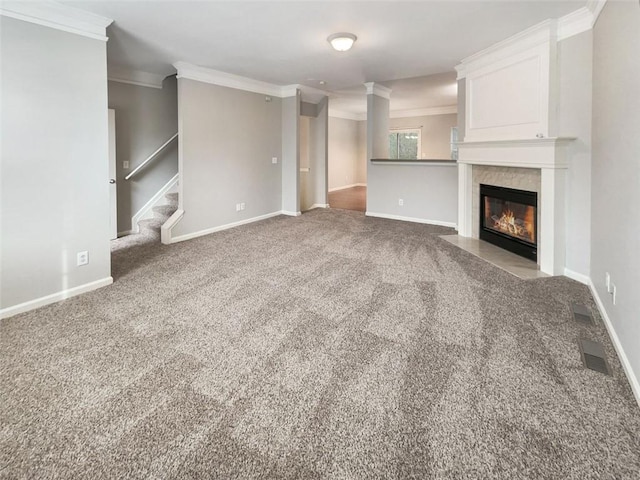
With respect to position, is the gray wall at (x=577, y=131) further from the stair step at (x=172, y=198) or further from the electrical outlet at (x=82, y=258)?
the stair step at (x=172, y=198)

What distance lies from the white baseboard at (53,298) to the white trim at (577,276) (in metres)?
4.68

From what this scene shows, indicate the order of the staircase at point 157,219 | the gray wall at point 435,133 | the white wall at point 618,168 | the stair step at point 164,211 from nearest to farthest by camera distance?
the white wall at point 618,168 → the staircase at point 157,219 → the stair step at point 164,211 → the gray wall at point 435,133

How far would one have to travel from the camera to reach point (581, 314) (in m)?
2.87

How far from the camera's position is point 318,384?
6.58 feet

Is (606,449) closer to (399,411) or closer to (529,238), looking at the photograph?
(399,411)

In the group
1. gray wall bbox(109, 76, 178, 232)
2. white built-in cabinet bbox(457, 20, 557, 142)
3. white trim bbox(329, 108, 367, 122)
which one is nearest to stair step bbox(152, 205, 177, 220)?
gray wall bbox(109, 76, 178, 232)

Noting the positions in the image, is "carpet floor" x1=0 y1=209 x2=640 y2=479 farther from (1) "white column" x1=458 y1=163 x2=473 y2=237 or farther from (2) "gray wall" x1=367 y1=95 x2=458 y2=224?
(2) "gray wall" x1=367 y1=95 x2=458 y2=224

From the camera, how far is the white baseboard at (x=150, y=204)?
6.17 meters

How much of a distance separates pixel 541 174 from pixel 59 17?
4832 millimetres

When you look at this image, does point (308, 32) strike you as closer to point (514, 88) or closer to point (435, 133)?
point (514, 88)

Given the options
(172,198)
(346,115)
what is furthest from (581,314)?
(346,115)

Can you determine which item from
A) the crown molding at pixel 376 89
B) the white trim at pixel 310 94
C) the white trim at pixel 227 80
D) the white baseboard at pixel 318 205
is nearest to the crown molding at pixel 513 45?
the crown molding at pixel 376 89

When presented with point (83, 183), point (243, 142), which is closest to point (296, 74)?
point (243, 142)

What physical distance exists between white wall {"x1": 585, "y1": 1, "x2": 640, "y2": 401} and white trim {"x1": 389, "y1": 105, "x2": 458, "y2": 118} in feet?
24.5
